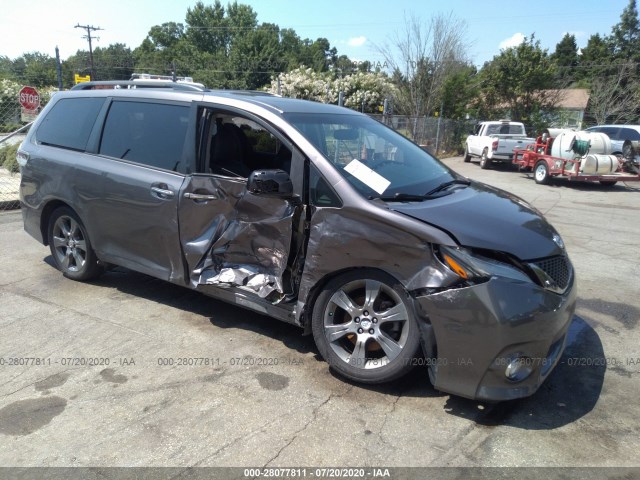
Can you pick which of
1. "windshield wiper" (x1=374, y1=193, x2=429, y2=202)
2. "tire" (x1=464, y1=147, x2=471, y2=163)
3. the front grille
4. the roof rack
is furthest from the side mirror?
"tire" (x1=464, y1=147, x2=471, y2=163)

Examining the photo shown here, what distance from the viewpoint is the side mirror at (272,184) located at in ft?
11.7

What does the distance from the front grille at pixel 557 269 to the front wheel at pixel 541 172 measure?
13446 millimetres

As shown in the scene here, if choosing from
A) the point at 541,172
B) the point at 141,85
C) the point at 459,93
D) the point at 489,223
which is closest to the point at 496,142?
the point at 541,172

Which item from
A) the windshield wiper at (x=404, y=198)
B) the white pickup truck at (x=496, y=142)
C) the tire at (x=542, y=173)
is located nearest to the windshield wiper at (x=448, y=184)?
the windshield wiper at (x=404, y=198)

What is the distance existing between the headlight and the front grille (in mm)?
217

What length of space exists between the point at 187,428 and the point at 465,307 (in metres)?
1.76

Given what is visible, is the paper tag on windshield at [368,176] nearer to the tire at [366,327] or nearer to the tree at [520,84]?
the tire at [366,327]

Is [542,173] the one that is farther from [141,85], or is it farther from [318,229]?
[318,229]

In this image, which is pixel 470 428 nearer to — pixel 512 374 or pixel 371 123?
pixel 512 374

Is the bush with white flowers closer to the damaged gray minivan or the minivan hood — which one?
the damaged gray minivan

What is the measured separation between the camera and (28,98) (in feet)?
33.3

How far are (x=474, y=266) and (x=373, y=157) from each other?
1403 mm

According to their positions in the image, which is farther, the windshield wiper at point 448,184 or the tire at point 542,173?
the tire at point 542,173

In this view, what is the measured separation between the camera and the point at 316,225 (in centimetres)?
349
